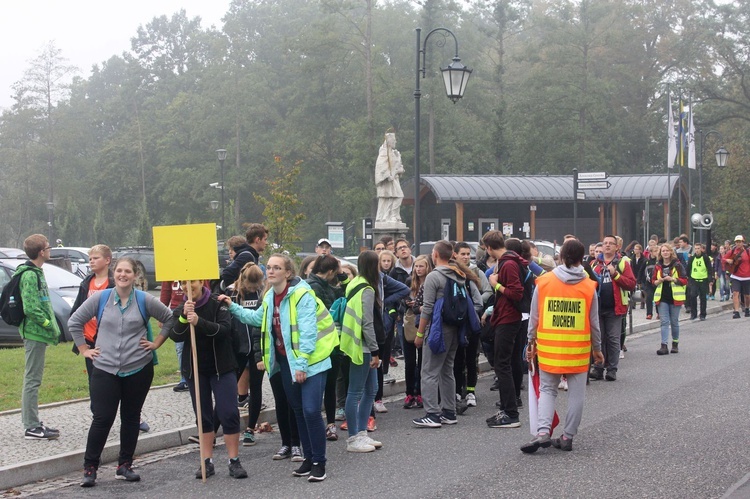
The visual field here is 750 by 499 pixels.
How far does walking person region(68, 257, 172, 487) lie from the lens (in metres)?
7.44

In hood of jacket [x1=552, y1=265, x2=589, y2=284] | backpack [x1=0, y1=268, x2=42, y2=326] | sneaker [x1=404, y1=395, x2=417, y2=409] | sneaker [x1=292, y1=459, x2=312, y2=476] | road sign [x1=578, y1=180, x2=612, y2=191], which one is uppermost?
road sign [x1=578, y1=180, x2=612, y2=191]

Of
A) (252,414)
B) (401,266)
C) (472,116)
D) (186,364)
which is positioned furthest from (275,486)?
(472,116)

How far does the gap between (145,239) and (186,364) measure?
2068 inches

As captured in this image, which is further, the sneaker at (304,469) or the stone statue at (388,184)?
the stone statue at (388,184)

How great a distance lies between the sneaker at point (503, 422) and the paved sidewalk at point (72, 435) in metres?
2.32

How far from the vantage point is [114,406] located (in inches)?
295

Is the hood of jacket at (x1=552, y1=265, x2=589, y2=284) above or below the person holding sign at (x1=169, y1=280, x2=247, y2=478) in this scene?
above

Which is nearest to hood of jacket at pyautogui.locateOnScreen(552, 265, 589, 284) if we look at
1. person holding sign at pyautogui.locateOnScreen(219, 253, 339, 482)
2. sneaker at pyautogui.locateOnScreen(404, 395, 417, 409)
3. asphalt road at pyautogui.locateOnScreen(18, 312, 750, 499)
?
asphalt road at pyautogui.locateOnScreen(18, 312, 750, 499)

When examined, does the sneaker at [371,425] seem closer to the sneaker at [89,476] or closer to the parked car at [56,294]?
the sneaker at [89,476]

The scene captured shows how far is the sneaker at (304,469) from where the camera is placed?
24.9ft

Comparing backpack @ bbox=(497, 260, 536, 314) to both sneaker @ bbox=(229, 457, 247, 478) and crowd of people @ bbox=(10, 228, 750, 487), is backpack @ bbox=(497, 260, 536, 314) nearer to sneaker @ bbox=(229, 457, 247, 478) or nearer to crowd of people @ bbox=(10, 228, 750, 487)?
crowd of people @ bbox=(10, 228, 750, 487)

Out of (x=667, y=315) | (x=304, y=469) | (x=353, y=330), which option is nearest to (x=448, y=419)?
(x=353, y=330)

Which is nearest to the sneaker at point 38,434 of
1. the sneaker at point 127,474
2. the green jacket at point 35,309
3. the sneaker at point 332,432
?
the green jacket at point 35,309

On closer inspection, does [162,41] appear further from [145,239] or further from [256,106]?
[145,239]
